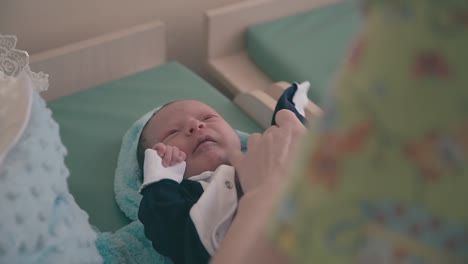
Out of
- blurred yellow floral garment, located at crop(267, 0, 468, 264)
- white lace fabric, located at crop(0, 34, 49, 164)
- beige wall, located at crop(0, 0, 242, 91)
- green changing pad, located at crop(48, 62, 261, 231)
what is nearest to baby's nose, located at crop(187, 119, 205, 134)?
green changing pad, located at crop(48, 62, 261, 231)

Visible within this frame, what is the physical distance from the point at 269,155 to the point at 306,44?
889 millimetres

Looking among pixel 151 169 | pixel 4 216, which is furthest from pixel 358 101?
pixel 151 169

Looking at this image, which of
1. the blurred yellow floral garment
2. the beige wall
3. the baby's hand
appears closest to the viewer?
the blurred yellow floral garment

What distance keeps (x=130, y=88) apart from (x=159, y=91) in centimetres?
7

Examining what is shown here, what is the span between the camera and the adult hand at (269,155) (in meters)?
0.80

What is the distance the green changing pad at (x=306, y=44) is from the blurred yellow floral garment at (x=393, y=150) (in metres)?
1.05

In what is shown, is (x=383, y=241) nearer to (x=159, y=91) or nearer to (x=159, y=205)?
(x=159, y=205)

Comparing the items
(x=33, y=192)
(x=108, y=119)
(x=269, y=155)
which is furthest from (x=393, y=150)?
(x=108, y=119)

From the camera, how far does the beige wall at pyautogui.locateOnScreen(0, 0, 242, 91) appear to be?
1.50 m

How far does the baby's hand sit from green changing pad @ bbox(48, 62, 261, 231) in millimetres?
184

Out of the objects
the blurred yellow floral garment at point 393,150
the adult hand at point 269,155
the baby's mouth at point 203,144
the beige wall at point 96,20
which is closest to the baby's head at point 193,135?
the baby's mouth at point 203,144

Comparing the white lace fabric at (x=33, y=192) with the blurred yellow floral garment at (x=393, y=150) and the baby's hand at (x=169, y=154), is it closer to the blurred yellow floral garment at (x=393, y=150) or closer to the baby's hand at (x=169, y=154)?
the baby's hand at (x=169, y=154)

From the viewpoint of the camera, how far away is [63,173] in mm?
901

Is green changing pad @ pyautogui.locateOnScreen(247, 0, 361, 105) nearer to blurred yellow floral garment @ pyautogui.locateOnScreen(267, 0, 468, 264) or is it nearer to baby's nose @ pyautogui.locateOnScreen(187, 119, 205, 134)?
baby's nose @ pyautogui.locateOnScreen(187, 119, 205, 134)
